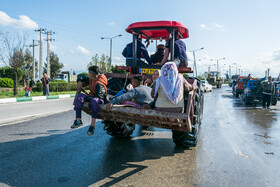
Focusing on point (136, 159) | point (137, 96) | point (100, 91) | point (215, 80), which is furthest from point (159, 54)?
point (215, 80)

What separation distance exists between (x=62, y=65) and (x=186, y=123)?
203 ft

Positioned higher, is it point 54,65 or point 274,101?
point 54,65

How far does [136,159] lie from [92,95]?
153 cm

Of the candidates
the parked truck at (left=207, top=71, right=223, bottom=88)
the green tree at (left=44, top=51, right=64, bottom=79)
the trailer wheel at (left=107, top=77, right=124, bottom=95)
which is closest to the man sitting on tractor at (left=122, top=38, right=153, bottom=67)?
the trailer wheel at (left=107, top=77, right=124, bottom=95)

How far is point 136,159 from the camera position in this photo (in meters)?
4.44

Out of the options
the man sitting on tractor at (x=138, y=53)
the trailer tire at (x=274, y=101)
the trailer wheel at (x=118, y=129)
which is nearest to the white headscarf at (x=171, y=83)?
the trailer wheel at (x=118, y=129)

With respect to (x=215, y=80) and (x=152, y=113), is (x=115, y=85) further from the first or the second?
(x=215, y=80)

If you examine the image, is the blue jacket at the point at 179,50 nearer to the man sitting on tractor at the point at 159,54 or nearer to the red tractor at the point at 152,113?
the red tractor at the point at 152,113

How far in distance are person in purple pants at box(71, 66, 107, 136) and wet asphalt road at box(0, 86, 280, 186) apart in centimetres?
67

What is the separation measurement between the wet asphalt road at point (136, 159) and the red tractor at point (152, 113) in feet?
1.06

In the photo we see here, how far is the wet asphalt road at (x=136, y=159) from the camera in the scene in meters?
3.52

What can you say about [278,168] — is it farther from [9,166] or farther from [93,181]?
[9,166]

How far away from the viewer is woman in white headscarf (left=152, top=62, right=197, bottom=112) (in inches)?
159

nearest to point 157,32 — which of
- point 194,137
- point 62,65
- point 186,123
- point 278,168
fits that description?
point 194,137
